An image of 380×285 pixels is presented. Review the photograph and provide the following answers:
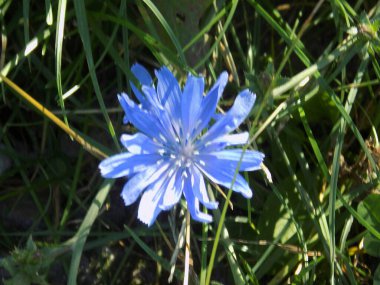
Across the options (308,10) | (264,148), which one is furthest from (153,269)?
(308,10)

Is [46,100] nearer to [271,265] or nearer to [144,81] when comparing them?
[144,81]

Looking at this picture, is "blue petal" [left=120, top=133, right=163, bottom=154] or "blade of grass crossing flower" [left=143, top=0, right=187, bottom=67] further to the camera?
"blade of grass crossing flower" [left=143, top=0, right=187, bottom=67]

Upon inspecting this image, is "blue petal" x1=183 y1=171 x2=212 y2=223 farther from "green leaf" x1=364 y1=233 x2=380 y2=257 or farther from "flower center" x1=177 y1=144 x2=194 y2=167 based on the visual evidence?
"green leaf" x1=364 y1=233 x2=380 y2=257

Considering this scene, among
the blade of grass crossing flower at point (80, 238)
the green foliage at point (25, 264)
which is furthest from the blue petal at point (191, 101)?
the green foliage at point (25, 264)

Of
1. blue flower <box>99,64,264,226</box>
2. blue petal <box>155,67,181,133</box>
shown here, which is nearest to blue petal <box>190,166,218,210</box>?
blue flower <box>99,64,264,226</box>

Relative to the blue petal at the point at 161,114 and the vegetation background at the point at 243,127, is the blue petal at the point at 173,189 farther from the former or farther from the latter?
the vegetation background at the point at 243,127

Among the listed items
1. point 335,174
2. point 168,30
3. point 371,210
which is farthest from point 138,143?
point 371,210
